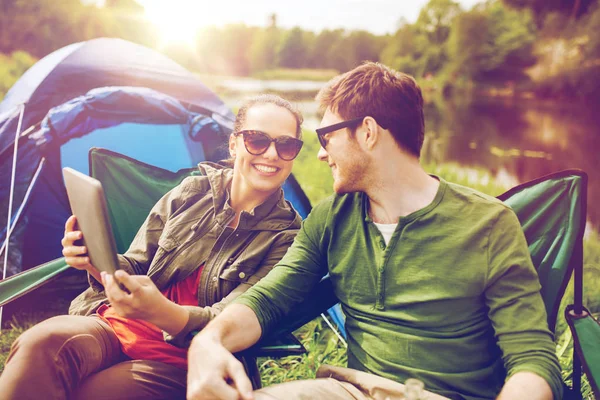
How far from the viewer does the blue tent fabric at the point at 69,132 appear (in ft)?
9.02

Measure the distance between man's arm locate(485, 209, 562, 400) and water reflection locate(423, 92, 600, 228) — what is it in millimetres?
6542

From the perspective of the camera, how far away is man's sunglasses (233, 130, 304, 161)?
1.80m

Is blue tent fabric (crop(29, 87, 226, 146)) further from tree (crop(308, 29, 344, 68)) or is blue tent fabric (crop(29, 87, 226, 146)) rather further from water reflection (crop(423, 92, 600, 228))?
tree (crop(308, 29, 344, 68))

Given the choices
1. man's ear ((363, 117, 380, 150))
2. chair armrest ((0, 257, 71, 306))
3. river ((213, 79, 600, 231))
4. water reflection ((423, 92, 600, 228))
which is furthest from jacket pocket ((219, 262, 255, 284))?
water reflection ((423, 92, 600, 228))

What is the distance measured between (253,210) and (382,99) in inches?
23.5

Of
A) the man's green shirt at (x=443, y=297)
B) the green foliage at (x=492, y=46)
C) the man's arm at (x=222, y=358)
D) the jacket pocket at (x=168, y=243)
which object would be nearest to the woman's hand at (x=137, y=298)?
the man's arm at (x=222, y=358)

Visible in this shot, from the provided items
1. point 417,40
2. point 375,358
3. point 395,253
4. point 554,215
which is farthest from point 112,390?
point 417,40

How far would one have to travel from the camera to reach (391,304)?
156 cm

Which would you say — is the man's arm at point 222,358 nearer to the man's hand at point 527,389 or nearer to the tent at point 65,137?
the man's hand at point 527,389

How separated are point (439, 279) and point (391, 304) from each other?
0.17 meters

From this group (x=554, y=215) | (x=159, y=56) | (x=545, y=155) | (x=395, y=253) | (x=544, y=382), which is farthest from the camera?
(x=545, y=155)

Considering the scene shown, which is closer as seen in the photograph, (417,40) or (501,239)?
(501,239)

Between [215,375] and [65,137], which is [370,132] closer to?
[215,375]

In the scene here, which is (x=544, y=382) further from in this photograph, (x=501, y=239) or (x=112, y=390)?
(x=112, y=390)
